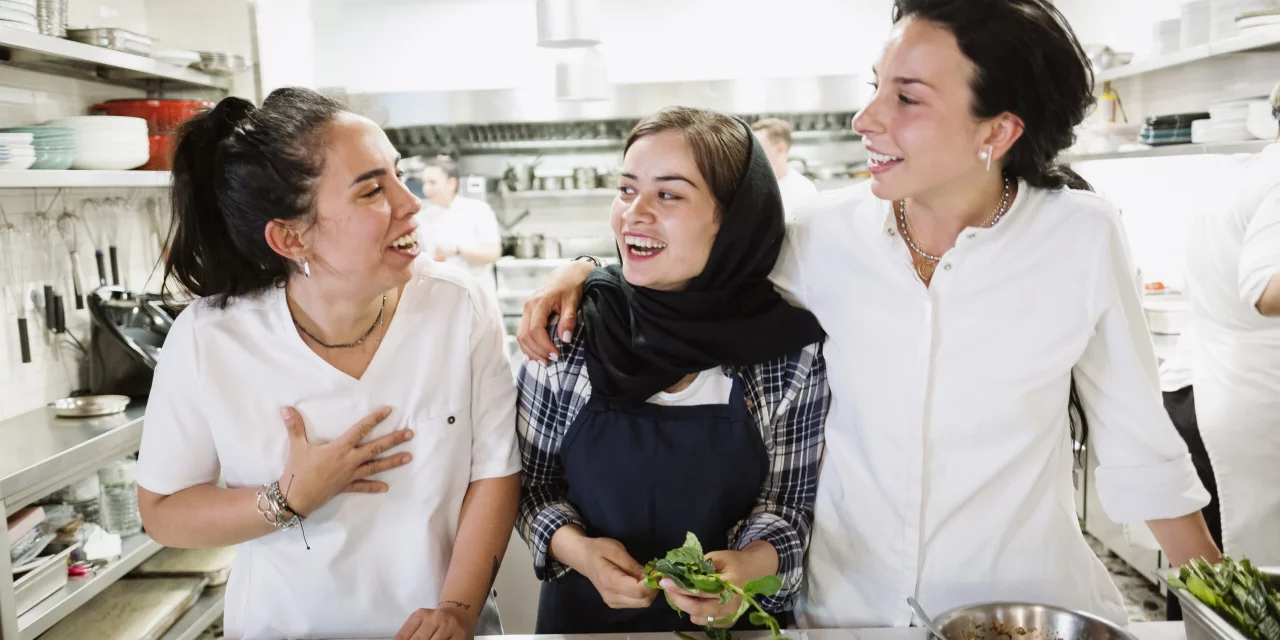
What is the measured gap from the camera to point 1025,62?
1396 mm

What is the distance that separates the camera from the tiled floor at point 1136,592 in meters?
3.43

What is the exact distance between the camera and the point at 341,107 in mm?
1635

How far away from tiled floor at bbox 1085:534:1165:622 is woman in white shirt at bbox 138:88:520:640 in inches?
107

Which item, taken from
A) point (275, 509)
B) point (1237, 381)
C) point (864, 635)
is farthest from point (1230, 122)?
point (275, 509)

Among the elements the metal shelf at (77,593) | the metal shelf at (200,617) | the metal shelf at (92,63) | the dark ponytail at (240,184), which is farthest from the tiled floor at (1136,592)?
the metal shelf at (92,63)

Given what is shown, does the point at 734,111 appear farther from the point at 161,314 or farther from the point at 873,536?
the point at 873,536

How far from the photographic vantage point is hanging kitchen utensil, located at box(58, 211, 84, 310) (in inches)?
139

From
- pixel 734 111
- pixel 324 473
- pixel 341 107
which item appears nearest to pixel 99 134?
pixel 341 107

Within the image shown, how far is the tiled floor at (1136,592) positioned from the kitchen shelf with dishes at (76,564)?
3.40 m

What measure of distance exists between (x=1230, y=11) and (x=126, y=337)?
439cm

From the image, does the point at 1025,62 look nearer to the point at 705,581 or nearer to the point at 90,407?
the point at 705,581

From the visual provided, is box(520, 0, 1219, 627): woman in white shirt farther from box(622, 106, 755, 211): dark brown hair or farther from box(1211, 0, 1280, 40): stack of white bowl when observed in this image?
box(1211, 0, 1280, 40): stack of white bowl

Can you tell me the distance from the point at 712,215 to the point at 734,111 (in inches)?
180

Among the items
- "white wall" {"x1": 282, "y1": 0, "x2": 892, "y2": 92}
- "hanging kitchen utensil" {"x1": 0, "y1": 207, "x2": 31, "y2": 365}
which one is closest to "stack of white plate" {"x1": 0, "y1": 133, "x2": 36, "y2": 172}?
"hanging kitchen utensil" {"x1": 0, "y1": 207, "x2": 31, "y2": 365}
